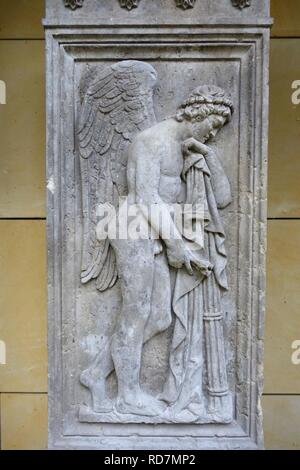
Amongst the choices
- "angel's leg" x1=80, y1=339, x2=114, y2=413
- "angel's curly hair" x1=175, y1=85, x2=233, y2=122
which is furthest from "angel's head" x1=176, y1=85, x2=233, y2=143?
"angel's leg" x1=80, y1=339, x2=114, y2=413

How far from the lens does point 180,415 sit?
1928 millimetres

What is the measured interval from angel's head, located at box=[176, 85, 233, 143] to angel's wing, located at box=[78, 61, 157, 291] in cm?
18

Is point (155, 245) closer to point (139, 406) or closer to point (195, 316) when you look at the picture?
point (195, 316)

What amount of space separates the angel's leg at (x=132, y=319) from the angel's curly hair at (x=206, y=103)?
1.99ft

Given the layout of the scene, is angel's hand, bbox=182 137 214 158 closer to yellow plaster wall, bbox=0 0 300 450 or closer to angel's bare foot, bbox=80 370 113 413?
yellow plaster wall, bbox=0 0 300 450

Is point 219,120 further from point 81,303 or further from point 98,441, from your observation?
point 98,441


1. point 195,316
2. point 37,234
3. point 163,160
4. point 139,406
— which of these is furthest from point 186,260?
point 37,234

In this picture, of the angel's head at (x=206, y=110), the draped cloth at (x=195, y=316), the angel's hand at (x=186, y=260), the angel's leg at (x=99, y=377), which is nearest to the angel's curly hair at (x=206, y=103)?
the angel's head at (x=206, y=110)

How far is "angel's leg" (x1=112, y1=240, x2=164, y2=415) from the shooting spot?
6.15ft

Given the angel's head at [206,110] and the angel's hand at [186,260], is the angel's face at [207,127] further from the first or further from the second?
the angel's hand at [186,260]

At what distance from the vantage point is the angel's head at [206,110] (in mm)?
1812

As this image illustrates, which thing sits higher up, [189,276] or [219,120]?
[219,120]

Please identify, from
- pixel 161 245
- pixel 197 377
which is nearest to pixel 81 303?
pixel 161 245

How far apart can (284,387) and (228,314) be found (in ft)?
2.89
